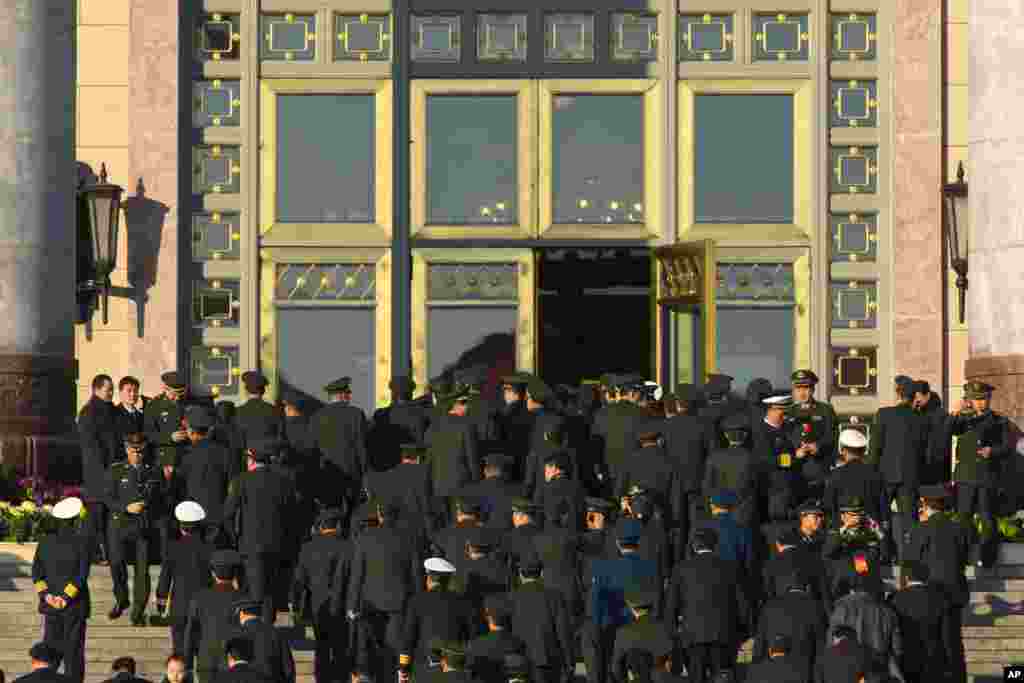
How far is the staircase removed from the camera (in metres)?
23.4

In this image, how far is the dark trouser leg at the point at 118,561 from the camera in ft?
78.4

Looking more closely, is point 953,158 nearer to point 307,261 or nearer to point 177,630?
point 307,261

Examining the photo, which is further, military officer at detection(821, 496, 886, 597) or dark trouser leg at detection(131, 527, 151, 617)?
dark trouser leg at detection(131, 527, 151, 617)

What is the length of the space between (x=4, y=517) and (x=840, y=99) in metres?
10.7

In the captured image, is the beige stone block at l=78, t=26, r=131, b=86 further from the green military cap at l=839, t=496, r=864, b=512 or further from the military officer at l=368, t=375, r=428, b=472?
the green military cap at l=839, t=496, r=864, b=512

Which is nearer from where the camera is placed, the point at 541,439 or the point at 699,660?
the point at 699,660

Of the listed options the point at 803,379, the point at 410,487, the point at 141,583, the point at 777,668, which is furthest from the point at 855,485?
the point at 141,583

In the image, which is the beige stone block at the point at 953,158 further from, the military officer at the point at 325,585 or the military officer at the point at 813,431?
the military officer at the point at 325,585

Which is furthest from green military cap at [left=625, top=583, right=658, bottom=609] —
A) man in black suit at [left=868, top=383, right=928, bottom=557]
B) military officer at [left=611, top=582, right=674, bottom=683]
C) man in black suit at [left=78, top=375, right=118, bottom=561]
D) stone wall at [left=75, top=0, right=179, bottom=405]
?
stone wall at [left=75, top=0, right=179, bottom=405]

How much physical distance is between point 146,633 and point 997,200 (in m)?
9.53

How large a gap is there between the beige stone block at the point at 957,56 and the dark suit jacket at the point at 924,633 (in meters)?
10.2

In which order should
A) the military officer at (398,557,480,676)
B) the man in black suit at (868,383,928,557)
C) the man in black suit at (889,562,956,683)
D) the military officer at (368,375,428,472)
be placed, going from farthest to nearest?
the military officer at (368,375,428,472), the man in black suit at (868,383,928,557), the man in black suit at (889,562,956,683), the military officer at (398,557,480,676)

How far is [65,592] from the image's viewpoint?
22.7 meters

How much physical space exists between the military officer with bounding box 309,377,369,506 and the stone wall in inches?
191
